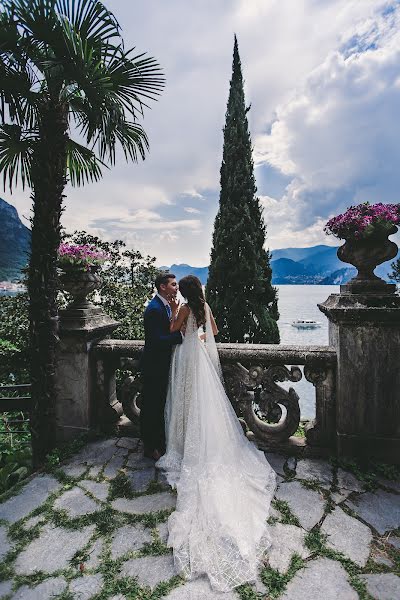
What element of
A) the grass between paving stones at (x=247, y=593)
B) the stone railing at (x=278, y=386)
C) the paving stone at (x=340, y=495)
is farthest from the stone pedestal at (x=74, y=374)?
the paving stone at (x=340, y=495)

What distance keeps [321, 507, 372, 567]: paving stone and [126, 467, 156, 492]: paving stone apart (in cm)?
145

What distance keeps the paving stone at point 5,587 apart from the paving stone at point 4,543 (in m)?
0.24

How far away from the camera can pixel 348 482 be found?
2.90 metres

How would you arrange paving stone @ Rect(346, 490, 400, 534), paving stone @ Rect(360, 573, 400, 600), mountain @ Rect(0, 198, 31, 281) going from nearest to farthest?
paving stone @ Rect(360, 573, 400, 600) → paving stone @ Rect(346, 490, 400, 534) → mountain @ Rect(0, 198, 31, 281)

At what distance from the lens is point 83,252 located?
3.78 metres

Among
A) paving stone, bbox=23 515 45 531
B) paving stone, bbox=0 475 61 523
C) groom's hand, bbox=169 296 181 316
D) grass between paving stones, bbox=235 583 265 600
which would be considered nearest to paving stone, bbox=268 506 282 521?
grass between paving stones, bbox=235 583 265 600

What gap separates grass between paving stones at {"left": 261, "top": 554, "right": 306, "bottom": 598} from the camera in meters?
1.88

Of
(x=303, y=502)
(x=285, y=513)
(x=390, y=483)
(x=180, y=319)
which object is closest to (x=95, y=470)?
(x=180, y=319)

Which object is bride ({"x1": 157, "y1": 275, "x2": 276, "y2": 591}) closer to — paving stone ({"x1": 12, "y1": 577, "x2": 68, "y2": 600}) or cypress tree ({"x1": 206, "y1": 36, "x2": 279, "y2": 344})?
paving stone ({"x1": 12, "y1": 577, "x2": 68, "y2": 600})

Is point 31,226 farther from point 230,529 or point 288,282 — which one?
point 288,282

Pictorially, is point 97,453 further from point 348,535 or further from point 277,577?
point 348,535

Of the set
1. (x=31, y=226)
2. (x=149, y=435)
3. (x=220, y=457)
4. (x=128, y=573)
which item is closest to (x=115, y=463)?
(x=149, y=435)

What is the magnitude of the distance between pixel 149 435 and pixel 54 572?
1440mm

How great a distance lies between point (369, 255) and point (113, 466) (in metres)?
3.18
